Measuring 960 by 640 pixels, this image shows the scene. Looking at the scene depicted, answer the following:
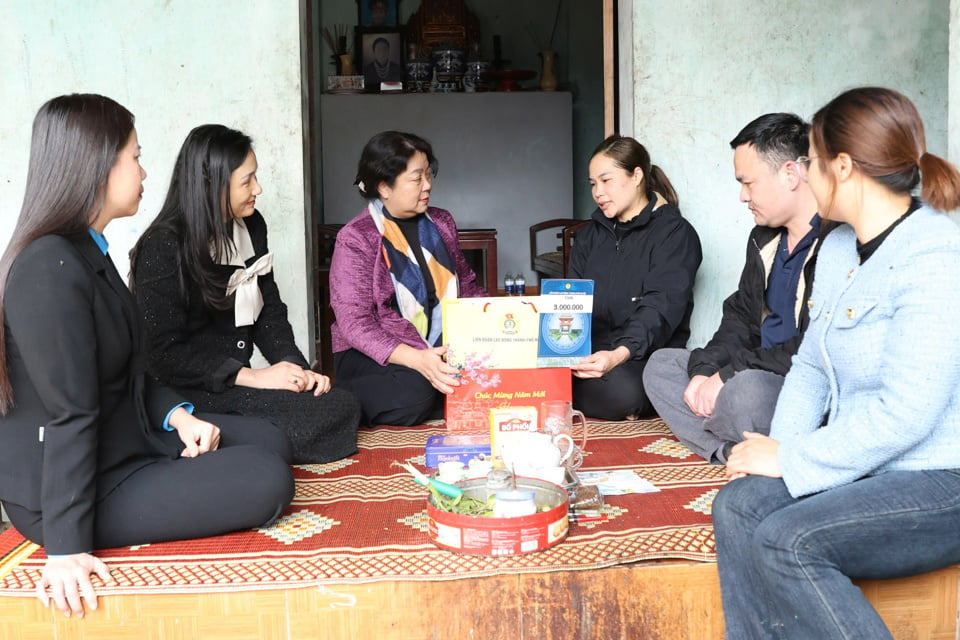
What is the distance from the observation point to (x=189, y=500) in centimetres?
201

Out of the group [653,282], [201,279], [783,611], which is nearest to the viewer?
[783,611]

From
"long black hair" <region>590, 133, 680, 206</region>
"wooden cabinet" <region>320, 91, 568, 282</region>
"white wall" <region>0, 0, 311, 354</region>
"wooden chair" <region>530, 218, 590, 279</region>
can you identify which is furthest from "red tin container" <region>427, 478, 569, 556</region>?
"wooden cabinet" <region>320, 91, 568, 282</region>

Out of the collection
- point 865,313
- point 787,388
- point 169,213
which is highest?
point 169,213

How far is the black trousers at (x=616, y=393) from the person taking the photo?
314 centimetres

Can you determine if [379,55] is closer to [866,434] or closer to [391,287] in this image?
[391,287]

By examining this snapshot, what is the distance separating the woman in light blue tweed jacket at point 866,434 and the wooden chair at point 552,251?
131 inches

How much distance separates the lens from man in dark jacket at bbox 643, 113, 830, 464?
8.12 feet

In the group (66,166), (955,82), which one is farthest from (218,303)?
(955,82)

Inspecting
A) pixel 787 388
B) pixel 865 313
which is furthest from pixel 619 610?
pixel 865 313

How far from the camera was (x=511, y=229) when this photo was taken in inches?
260

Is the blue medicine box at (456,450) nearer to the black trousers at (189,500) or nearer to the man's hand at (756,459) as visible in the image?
the black trousers at (189,500)

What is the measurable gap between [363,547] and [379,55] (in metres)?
5.58

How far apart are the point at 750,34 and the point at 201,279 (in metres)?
2.42

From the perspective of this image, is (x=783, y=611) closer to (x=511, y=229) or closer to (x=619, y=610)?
(x=619, y=610)
